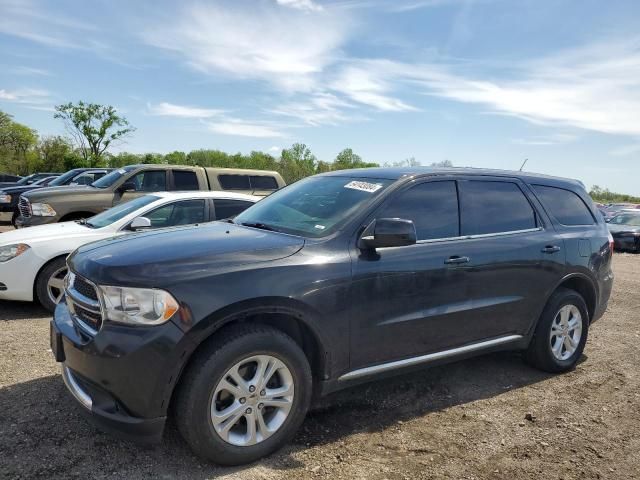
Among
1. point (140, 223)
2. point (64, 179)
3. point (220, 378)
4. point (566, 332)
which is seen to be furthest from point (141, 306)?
point (64, 179)

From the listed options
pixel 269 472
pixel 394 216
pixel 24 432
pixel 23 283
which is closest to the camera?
pixel 269 472

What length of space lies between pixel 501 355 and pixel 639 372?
1.23m

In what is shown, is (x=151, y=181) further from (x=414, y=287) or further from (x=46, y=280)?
(x=414, y=287)

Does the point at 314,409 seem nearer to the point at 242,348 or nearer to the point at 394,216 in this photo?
the point at 242,348

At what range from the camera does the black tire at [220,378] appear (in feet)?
8.87

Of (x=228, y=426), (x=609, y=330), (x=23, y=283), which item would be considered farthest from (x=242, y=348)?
(x=609, y=330)

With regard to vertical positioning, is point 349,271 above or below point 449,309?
above

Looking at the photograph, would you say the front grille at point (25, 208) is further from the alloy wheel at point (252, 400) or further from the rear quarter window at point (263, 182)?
the alloy wheel at point (252, 400)

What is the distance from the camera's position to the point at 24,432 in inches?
125

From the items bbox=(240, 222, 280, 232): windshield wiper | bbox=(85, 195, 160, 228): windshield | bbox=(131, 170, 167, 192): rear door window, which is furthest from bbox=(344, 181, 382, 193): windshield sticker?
bbox=(131, 170, 167, 192): rear door window

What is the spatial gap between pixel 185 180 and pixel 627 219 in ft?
56.1

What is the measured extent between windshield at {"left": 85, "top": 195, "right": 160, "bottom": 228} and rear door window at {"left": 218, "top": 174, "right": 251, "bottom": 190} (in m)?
3.34

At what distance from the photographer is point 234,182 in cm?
1031

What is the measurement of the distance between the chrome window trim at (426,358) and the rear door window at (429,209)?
87 centimetres
